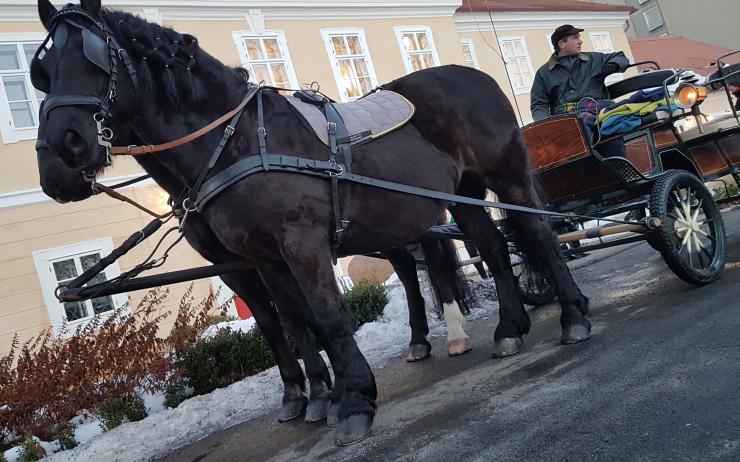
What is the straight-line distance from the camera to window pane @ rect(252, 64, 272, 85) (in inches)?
573

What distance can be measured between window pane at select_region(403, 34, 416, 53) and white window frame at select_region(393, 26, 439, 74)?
0.30 ft

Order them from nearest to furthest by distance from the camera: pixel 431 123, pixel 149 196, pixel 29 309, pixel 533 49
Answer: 1. pixel 431 123
2. pixel 29 309
3. pixel 149 196
4. pixel 533 49

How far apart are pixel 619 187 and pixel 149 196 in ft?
31.0

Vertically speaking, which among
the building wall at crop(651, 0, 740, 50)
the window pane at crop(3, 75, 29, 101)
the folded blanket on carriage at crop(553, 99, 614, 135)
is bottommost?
the folded blanket on carriage at crop(553, 99, 614, 135)

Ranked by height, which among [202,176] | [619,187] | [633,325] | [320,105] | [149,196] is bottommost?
[633,325]

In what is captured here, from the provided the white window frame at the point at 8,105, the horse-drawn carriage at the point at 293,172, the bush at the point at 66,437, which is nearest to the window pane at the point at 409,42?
the white window frame at the point at 8,105

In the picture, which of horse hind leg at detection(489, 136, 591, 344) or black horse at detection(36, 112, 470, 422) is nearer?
black horse at detection(36, 112, 470, 422)

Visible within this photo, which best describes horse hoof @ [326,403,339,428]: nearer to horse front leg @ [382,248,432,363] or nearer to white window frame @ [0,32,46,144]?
horse front leg @ [382,248,432,363]

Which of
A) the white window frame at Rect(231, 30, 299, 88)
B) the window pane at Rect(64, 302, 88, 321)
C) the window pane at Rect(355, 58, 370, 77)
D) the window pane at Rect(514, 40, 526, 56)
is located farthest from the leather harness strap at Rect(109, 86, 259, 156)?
the window pane at Rect(514, 40, 526, 56)

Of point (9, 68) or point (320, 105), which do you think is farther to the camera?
point (9, 68)

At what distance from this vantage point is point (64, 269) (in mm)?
11383

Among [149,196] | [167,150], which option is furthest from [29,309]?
[167,150]

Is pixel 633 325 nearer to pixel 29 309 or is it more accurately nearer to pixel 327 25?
pixel 29 309

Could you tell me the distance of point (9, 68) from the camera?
1139 centimetres
